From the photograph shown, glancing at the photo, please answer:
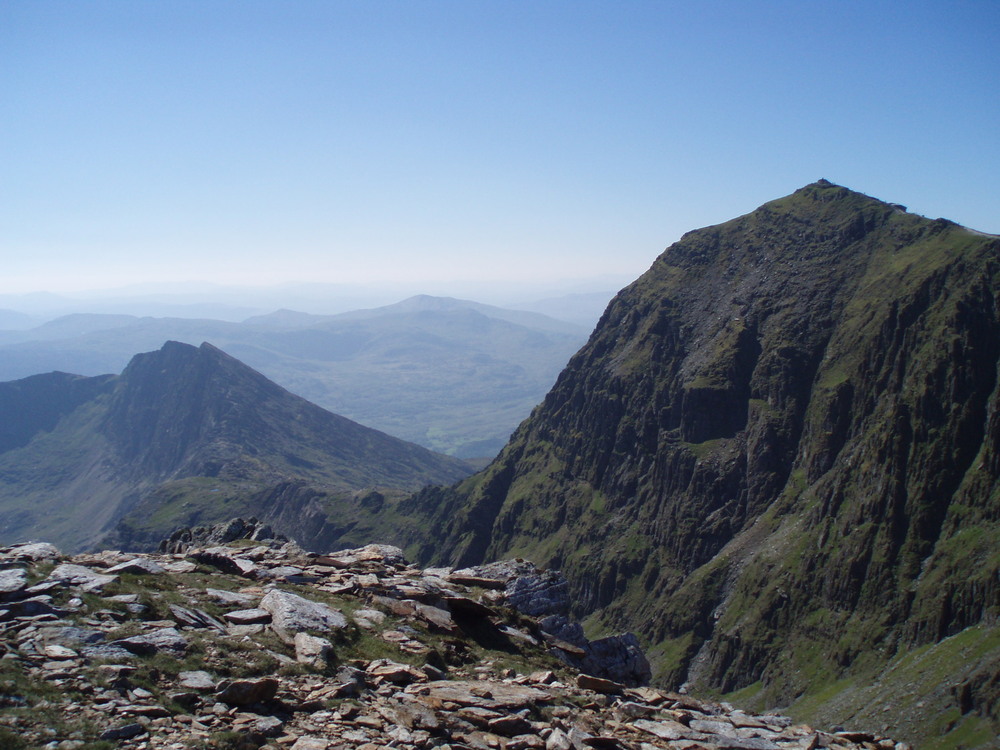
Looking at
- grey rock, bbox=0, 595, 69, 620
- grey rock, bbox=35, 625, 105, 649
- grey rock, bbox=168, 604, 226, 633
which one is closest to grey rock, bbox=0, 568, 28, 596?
grey rock, bbox=0, 595, 69, 620

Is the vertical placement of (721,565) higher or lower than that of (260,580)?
lower

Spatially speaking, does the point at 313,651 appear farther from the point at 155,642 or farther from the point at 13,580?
the point at 13,580

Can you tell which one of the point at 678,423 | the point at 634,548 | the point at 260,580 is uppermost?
the point at 260,580

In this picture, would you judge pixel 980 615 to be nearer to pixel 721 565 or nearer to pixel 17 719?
pixel 721 565

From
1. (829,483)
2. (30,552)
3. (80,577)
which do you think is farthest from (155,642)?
(829,483)

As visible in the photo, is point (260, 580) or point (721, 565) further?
point (721, 565)

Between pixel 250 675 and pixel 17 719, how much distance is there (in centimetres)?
574

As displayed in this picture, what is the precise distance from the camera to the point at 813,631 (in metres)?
134

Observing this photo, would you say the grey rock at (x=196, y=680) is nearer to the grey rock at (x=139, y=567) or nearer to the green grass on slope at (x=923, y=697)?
the grey rock at (x=139, y=567)

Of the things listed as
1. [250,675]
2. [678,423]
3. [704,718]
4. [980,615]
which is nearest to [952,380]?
[980,615]

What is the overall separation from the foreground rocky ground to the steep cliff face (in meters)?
90.3

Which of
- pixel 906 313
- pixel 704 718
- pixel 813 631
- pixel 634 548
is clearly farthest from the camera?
pixel 634 548

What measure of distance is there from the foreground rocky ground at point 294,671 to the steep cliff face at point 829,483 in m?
90.3

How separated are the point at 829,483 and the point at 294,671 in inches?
6088
